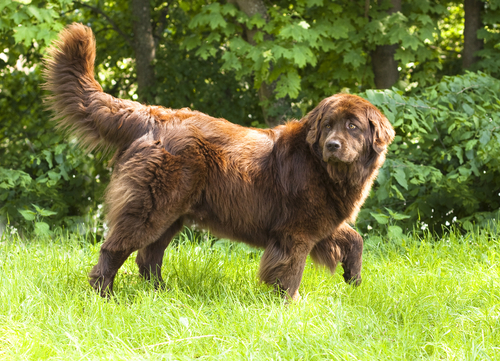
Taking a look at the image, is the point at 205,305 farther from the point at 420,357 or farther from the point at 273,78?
the point at 273,78

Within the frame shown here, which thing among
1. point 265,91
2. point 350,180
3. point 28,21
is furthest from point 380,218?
point 28,21

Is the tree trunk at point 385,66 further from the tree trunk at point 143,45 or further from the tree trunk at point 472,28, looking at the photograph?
the tree trunk at point 143,45

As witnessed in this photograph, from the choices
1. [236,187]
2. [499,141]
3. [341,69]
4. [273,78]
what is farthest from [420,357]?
[341,69]

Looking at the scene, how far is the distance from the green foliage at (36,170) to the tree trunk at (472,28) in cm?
536

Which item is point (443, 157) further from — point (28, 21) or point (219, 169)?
point (28, 21)

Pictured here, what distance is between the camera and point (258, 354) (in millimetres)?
2621

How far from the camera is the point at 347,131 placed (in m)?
3.36

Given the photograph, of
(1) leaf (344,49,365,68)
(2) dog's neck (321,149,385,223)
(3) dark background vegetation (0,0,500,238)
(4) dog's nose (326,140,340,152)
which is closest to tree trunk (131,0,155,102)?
(3) dark background vegetation (0,0,500,238)

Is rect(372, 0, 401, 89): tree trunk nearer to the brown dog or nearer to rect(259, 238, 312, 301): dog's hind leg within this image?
the brown dog

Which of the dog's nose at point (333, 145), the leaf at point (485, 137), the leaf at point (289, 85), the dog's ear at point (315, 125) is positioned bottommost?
the leaf at point (485, 137)

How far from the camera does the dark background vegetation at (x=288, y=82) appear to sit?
16.7 ft

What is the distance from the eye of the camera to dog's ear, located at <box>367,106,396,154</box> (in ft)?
11.2

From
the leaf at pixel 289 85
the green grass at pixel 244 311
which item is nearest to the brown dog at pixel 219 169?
the green grass at pixel 244 311

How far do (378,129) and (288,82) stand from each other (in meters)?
2.57
